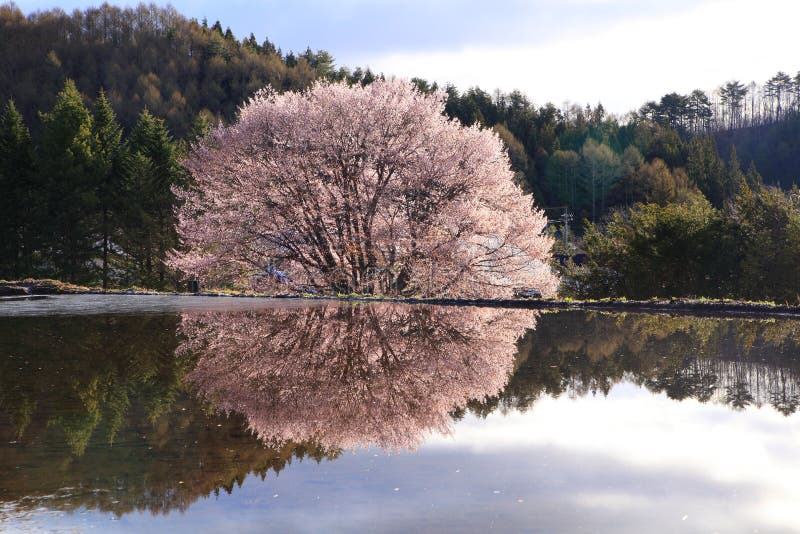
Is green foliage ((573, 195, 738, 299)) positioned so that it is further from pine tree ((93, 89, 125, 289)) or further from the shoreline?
pine tree ((93, 89, 125, 289))

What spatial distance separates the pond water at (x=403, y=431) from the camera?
17.5ft

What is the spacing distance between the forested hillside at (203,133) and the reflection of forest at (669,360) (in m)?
6.07

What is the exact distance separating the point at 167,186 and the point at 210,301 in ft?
87.8

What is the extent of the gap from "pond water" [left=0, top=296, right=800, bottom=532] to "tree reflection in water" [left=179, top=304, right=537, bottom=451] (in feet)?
0.15

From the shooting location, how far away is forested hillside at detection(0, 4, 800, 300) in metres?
22.9

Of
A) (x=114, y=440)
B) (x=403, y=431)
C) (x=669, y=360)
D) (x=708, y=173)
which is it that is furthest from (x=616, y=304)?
(x=708, y=173)

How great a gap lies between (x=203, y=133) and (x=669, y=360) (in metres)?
39.1

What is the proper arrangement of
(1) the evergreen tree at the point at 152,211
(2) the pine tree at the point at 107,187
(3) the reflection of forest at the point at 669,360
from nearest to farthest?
(3) the reflection of forest at the point at 669,360 < (1) the evergreen tree at the point at 152,211 < (2) the pine tree at the point at 107,187

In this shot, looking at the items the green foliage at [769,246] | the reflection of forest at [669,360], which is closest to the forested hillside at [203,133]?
the green foliage at [769,246]

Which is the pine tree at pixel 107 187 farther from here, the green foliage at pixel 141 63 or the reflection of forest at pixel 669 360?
the green foliage at pixel 141 63

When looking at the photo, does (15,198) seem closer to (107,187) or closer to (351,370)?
(107,187)

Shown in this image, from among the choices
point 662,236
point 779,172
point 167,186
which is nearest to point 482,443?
point 662,236

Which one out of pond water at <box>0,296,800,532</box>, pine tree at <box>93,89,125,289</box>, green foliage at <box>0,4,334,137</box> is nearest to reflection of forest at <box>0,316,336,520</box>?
pond water at <box>0,296,800,532</box>

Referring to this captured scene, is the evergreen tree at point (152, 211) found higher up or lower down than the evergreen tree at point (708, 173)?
lower down
